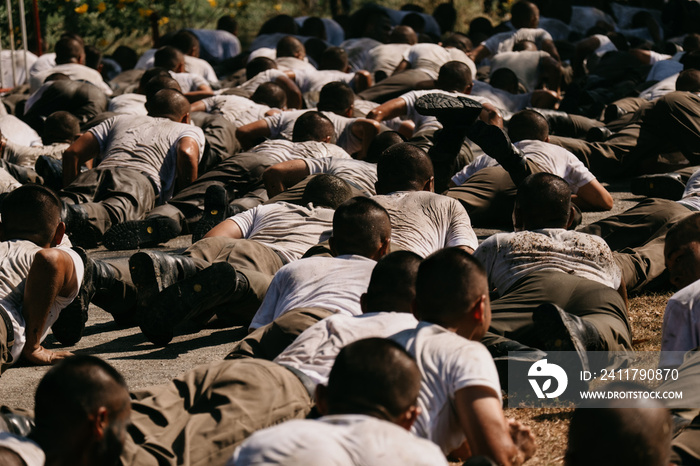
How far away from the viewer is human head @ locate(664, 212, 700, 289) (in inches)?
190

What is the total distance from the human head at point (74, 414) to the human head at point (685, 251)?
287cm

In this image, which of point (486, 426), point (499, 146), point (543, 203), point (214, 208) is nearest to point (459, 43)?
point (499, 146)

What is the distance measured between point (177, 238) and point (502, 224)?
2484 mm

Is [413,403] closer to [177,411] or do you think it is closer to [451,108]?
[177,411]

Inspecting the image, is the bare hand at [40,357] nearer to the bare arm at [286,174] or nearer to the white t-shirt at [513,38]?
the bare arm at [286,174]

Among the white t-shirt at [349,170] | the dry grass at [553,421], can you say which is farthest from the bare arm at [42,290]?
the white t-shirt at [349,170]

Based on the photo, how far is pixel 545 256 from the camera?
5301 mm

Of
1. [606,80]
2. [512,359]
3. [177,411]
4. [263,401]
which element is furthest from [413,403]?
[606,80]

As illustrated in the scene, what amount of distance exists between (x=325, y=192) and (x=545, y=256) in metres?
1.81

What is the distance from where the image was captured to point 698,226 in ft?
15.9

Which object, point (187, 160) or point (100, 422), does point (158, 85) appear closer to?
point (187, 160)

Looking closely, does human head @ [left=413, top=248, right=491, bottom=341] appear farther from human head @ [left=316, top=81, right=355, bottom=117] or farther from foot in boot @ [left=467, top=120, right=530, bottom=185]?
human head @ [left=316, top=81, right=355, bottom=117]

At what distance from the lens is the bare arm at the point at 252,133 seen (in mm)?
9461

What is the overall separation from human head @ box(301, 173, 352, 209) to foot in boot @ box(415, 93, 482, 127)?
112cm
